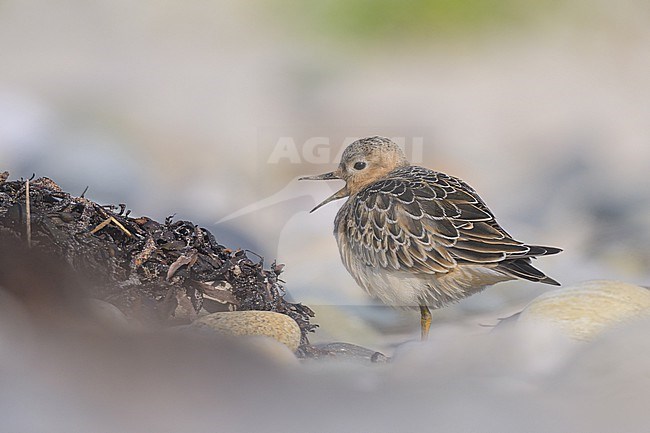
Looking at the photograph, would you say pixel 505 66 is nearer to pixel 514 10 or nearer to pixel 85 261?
pixel 514 10

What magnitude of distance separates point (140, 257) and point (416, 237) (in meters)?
0.22

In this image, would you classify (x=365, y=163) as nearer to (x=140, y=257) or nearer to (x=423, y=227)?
(x=423, y=227)

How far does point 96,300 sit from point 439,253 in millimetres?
257

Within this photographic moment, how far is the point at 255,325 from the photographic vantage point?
584mm

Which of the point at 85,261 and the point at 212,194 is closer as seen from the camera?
the point at 85,261

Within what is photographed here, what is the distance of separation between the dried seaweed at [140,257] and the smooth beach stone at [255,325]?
0.02 metres

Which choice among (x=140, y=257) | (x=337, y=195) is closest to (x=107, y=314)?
(x=140, y=257)

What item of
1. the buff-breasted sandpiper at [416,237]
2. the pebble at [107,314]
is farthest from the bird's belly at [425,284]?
the pebble at [107,314]

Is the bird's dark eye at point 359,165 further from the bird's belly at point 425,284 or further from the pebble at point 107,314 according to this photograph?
the pebble at point 107,314

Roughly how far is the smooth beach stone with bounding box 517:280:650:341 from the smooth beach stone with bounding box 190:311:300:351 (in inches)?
7.2

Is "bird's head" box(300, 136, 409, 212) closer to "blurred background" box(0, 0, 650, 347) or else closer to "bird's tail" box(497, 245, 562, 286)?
"blurred background" box(0, 0, 650, 347)

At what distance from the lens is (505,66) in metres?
0.73

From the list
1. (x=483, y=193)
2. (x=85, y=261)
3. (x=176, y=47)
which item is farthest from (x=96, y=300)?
(x=483, y=193)

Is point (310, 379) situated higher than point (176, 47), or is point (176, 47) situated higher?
point (176, 47)
